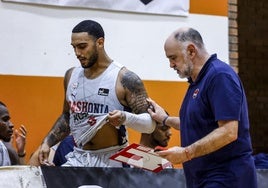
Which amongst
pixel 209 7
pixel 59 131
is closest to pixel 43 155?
pixel 59 131

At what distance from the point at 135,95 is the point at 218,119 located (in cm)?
158

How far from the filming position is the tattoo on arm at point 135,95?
5168 mm

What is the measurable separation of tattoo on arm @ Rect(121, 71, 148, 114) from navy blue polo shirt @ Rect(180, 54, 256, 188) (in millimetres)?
1213

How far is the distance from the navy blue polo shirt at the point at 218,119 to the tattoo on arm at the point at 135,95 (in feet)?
3.98

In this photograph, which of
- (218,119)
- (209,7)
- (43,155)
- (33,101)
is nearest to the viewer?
(218,119)

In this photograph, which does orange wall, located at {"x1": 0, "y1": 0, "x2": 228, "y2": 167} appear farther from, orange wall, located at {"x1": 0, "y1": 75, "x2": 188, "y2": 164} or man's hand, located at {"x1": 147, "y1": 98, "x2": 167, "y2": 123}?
man's hand, located at {"x1": 147, "y1": 98, "x2": 167, "y2": 123}

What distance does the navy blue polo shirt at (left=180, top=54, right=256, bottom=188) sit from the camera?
12.3 ft

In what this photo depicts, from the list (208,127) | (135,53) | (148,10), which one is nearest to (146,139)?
(135,53)

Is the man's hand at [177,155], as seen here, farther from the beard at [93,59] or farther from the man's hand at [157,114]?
the beard at [93,59]

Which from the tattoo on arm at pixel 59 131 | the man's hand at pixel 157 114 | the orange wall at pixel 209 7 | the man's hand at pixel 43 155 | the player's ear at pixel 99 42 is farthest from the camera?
the orange wall at pixel 209 7

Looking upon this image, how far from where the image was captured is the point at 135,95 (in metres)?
5.19

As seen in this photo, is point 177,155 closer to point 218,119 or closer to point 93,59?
point 218,119

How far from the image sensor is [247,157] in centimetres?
386

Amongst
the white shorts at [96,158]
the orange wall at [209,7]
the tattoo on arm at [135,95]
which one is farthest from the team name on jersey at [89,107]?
the orange wall at [209,7]
